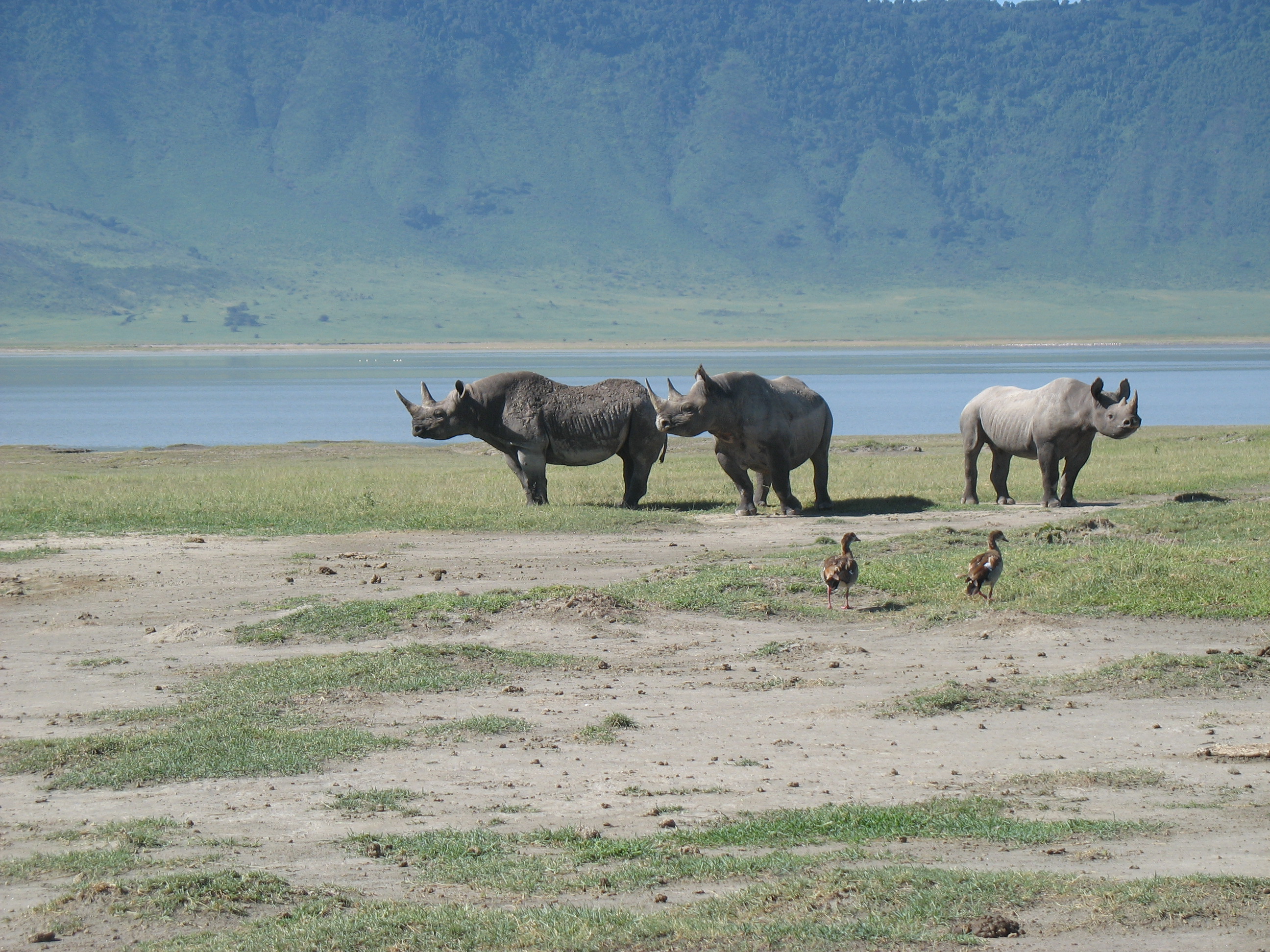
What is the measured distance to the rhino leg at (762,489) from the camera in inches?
969

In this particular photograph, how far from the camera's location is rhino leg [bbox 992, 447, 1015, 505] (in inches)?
976

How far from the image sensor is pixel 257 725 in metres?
10.9

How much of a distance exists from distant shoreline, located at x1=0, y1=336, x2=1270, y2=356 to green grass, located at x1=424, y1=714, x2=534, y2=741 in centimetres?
16490

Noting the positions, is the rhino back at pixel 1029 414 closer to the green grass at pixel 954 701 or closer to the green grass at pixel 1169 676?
the green grass at pixel 1169 676

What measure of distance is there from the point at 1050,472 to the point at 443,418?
9.07 metres

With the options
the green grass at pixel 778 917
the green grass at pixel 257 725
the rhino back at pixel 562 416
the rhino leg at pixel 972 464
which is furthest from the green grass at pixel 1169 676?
the rhino back at pixel 562 416

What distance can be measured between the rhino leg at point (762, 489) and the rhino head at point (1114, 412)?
4.80 metres

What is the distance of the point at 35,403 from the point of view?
77250mm

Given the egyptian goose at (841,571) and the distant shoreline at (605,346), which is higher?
the distant shoreline at (605,346)

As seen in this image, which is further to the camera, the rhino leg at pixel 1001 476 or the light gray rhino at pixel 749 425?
the rhino leg at pixel 1001 476

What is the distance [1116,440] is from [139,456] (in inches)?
993

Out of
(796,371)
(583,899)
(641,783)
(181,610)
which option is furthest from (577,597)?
(796,371)

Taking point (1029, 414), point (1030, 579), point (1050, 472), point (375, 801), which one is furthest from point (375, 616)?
point (1029, 414)

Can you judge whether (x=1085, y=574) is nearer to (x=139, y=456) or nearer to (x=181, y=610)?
(x=181, y=610)
